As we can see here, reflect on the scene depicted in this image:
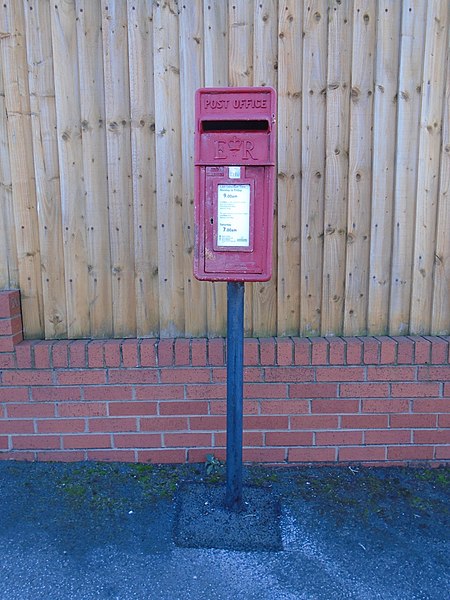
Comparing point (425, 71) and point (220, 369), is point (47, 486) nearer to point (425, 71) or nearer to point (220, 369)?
point (220, 369)

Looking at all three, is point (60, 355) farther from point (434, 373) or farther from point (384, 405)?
point (434, 373)

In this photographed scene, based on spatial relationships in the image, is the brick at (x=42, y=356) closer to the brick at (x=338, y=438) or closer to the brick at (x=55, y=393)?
the brick at (x=55, y=393)

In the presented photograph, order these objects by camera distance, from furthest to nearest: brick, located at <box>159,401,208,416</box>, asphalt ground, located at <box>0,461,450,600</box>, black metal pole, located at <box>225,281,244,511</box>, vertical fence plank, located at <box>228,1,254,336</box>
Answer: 1. brick, located at <box>159,401,208,416</box>
2. vertical fence plank, located at <box>228,1,254,336</box>
3. black metal pole, located at <box>225,281,244,511</box>
4. asphalt ground, located at <box>0,461,450,600</box>

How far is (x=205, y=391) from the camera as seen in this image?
3.47 metres

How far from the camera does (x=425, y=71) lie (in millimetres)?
3340

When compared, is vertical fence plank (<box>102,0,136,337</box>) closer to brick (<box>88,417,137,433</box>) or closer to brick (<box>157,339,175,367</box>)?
brick (<box>157,339,175,367</box>)

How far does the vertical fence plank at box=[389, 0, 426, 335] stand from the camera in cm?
331

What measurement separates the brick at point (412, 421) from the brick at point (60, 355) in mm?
2063

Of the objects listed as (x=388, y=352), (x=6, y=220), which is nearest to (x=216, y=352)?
(x=388, y=352)

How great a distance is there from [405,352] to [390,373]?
16cm

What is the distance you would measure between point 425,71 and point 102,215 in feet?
7.00

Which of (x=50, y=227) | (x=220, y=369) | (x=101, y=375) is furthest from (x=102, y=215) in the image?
(x=220, y=369)

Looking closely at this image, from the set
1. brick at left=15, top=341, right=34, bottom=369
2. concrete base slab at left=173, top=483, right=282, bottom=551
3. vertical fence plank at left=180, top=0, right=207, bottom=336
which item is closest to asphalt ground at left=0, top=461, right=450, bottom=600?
concrete base slab at left=173, top=483, right=282, bottom=551

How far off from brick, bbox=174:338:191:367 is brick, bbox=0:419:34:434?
1015mm
